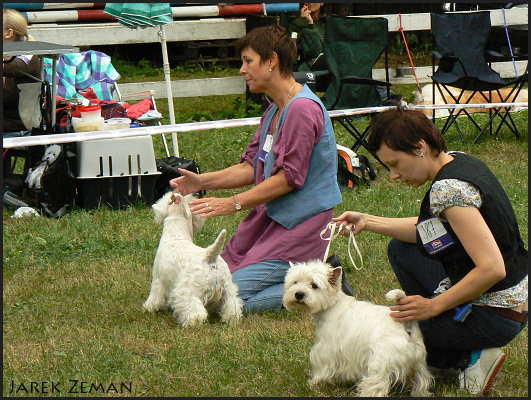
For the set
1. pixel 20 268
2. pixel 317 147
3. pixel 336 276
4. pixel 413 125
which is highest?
pixel 413 125

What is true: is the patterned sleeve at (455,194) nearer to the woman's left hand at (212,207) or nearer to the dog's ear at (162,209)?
the woman's left hand at (212,207)

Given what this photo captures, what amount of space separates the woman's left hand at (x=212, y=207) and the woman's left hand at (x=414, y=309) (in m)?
1.18

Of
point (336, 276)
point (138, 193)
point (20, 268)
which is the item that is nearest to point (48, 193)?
point (138, 193)

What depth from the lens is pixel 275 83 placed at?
167 inches

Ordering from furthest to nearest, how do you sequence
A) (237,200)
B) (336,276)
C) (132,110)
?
1. (132,110)
2. (237,200)
3. (336,276)

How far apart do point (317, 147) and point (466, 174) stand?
1.33 m

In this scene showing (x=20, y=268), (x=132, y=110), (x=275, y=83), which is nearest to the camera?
(x=275, y=83)

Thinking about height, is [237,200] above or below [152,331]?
above

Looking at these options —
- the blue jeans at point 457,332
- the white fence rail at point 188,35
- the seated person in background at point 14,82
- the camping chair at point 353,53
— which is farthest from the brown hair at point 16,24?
the blue jeans at point 457,332

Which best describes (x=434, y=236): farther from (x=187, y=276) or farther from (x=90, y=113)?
(x=90, y=113)

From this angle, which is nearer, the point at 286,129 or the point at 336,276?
the point at 336,276

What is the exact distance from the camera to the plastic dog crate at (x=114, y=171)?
6.86 m

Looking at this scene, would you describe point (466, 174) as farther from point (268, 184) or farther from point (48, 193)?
point (48, 193)

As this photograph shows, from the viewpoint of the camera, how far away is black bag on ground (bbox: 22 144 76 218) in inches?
266
